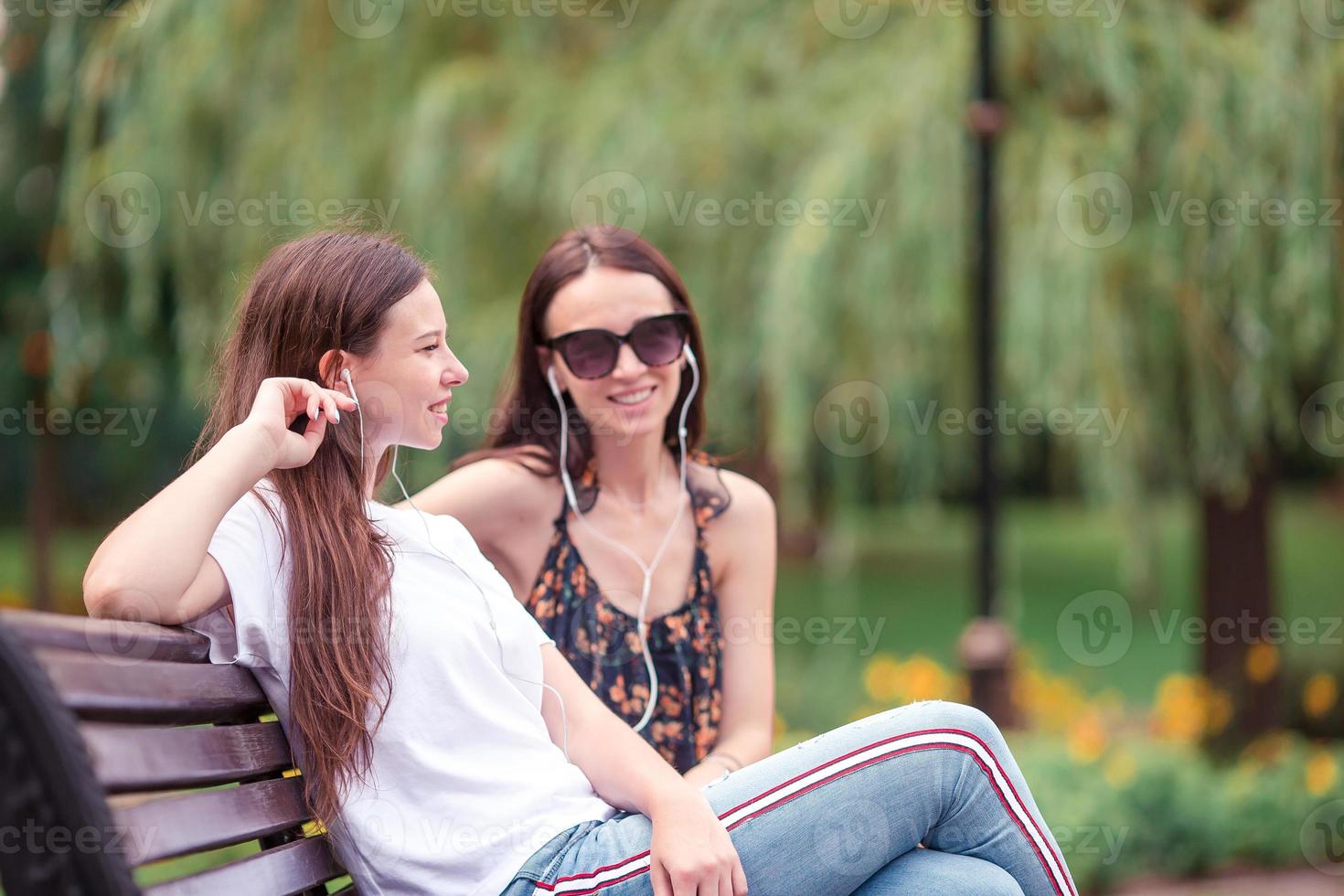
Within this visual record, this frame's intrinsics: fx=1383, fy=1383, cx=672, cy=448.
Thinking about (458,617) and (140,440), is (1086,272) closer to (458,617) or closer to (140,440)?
(458,617)

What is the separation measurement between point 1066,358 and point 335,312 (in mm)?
3356

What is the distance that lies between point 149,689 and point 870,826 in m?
0.92

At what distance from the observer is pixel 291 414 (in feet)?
5.95

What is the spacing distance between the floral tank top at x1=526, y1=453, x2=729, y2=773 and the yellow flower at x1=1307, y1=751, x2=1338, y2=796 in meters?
3.14

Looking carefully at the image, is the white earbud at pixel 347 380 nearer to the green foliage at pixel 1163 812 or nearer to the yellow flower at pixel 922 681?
the green foliage at pixel 1163 812

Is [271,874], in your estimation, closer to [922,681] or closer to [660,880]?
[660,880]

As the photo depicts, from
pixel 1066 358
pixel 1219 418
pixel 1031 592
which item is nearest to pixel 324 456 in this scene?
pixel 1066 358

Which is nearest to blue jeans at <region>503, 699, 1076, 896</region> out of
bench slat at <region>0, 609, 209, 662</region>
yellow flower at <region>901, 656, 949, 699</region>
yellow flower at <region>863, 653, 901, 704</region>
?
bench slat at <region>0, 609, 209, 662</region>

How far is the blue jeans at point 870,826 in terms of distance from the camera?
1.80m

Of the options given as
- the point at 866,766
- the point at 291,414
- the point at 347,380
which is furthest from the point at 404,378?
the point at 866,766

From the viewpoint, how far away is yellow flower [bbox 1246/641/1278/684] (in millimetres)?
5696

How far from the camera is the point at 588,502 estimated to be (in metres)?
2.72

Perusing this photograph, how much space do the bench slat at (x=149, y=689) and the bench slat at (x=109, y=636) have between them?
11 mm

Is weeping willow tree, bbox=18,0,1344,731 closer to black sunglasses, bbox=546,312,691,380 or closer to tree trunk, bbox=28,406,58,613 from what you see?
black sunglasses, bbox=546,312,691,380
